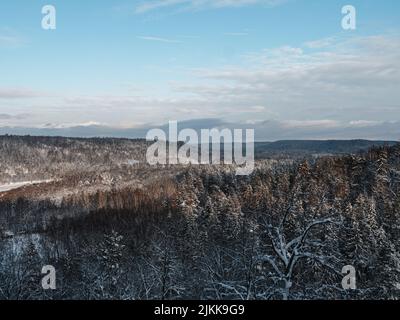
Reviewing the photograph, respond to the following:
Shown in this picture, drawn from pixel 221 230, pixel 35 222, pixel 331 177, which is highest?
pixel 331 177
